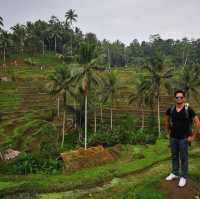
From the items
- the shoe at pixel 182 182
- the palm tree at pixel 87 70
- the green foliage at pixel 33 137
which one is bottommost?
the green foliage at pixel 33 137

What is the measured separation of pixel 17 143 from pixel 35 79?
1645 inches

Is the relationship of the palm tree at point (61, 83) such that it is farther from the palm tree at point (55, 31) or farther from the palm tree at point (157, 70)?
the palm tree at point (55, 31)

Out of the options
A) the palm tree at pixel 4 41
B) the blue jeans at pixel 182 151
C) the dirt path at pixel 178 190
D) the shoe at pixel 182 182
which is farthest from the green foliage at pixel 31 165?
the palm tree at pixel 4 41

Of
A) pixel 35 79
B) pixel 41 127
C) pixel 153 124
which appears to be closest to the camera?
pixel 41 127

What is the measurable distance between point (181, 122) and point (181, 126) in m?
0.14

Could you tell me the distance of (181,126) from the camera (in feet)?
36.2

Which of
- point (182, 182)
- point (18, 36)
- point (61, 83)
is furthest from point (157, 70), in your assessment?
point (18, 36)

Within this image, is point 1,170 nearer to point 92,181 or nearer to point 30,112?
point 92,181

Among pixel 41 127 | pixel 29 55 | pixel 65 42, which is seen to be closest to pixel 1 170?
pixel 41 127

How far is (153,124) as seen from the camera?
2569 inches

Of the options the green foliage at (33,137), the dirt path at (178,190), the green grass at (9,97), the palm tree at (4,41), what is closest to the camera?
the dirt path at (178,190)

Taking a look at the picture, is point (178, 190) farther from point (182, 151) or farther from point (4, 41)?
point (4, 41)

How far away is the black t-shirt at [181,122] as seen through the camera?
1084 cm

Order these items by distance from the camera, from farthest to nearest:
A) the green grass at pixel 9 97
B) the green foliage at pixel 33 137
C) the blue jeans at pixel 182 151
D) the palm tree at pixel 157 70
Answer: the green grass at pixel 9 97 → the palm tree at pixel 157 70 → the green foliage at pixel 33 137 → the blue jeans at pixel 182 151
